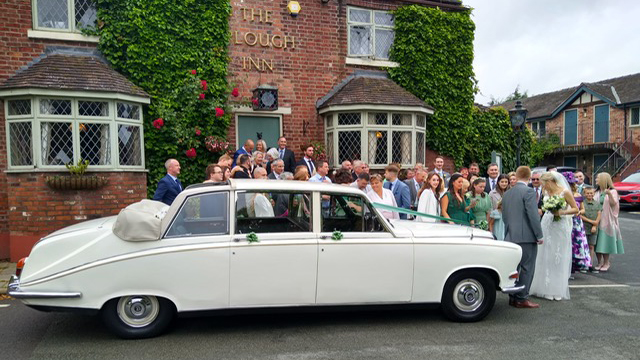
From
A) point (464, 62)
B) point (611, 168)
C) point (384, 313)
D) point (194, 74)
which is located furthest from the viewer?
point (611, 168)

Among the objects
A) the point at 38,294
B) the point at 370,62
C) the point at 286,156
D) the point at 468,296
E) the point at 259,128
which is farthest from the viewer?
the point at 370,62

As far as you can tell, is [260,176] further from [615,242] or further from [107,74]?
[615,242]

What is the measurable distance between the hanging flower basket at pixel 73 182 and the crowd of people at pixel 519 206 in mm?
2640

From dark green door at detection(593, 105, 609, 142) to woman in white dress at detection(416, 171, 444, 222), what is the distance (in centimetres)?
3020

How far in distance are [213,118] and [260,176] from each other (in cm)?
417

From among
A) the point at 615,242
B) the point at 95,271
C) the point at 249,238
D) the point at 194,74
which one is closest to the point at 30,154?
the point at 194,74

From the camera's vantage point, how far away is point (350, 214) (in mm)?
5012

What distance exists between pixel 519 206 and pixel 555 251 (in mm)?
1131

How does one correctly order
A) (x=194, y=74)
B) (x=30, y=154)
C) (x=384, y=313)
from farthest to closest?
1. (x=194, y=74)
2. (x=30, y=154)
3. (x=384, y=313)

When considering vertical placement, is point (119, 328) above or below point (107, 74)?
below

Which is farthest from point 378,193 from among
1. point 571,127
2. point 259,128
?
point 571,127

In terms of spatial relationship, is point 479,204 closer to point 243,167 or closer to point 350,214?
point 350,214

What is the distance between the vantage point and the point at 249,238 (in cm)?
462

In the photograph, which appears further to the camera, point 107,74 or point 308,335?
point 107,74
